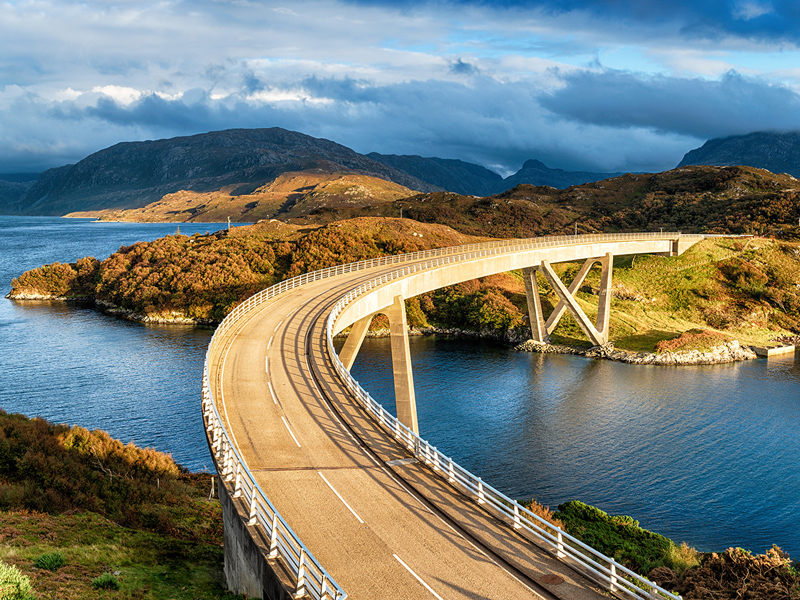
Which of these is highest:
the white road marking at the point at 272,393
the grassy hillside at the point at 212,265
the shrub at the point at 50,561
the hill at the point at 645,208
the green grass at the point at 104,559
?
the hill at the point at 645,208

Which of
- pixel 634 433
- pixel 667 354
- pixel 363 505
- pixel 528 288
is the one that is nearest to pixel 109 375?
pixel 363 505

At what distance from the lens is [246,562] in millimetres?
15930

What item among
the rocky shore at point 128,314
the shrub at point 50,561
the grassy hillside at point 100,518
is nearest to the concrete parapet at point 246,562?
the grassy hillside at point 100,518

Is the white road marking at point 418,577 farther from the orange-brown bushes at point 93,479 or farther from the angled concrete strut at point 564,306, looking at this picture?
the angled concrete strut at point 564,306

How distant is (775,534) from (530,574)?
2335 centimetres

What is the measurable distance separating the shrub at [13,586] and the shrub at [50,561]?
3133mm

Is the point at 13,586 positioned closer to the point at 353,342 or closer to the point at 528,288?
the point at 353,342

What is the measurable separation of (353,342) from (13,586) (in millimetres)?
29952

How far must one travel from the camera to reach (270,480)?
19312 millimetres

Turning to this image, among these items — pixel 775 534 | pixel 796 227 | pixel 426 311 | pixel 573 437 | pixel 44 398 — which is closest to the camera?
pixel 775 534

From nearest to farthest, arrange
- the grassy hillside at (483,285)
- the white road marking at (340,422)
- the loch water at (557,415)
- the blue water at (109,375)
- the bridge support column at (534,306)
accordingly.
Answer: the white road marking at (340,422), the loch water at (557,415), the blue water at (109,375), the bridge support column at (534,306), the grassy hillside at (483,285)

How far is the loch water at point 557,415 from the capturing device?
33594 mm

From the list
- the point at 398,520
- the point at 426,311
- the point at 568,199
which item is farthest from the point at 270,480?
the point at 568,199

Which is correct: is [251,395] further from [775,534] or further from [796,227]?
[796,227]
